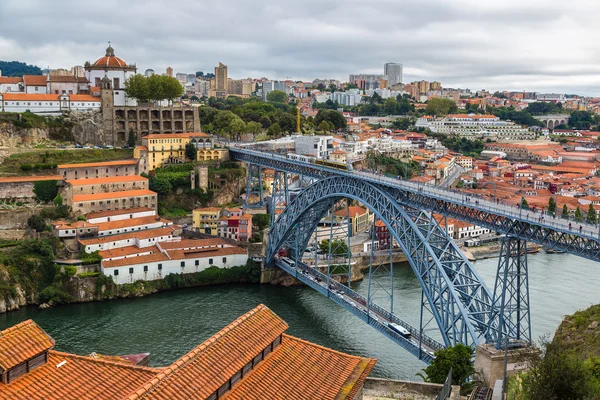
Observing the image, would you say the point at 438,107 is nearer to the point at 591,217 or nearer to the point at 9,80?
the point at 9,80

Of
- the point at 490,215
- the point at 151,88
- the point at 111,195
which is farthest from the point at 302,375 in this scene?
the point at 151,88

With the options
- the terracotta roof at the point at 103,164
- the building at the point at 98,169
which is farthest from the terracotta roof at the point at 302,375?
the terracotta roof at the point at 103,164

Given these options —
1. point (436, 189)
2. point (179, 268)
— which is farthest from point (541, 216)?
point (179, 268)

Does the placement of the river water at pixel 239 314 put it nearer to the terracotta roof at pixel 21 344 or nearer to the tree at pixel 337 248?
the tree at pixel 337 248

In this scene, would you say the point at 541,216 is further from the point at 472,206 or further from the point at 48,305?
the point at 48,305

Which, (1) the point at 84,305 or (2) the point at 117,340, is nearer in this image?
(2) the point at 117,340

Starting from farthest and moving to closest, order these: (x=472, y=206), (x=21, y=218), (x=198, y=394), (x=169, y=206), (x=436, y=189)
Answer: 1. (x=169, y=206)
2. (x=21, y=218)
3. (x=436, y=189)
4. (x=472, y=206)
5. (x=198, y=394)
